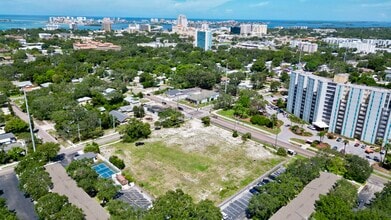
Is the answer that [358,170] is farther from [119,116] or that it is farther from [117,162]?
[119,116]

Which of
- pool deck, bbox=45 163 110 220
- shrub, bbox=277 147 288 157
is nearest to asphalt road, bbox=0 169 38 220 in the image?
pool deck, bbox=45 163 110 220

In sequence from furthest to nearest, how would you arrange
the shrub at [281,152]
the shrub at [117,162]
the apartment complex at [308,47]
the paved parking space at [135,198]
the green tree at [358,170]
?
the apartment complex at [308,47] < the shrub at [281,152] < the shrub at [117,162] < the green tree at [358,170] < the paved parking space at [135,198]

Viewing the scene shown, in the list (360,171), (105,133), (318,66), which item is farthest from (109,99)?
(318,66)

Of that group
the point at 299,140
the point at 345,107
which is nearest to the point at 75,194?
the point at 299,140

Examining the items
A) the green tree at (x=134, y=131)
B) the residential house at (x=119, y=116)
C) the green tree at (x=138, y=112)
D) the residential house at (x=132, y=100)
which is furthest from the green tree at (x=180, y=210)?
the residential house at (x=132, y=100)

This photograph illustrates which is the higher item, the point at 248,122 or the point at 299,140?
the point at 248,122

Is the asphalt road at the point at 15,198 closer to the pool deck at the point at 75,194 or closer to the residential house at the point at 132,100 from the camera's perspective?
the pool deck at the point at 75,194

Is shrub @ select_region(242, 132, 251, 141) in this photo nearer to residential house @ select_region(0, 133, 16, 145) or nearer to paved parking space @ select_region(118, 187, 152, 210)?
paved parking space @ select_region(118, 187, 152, 210)
